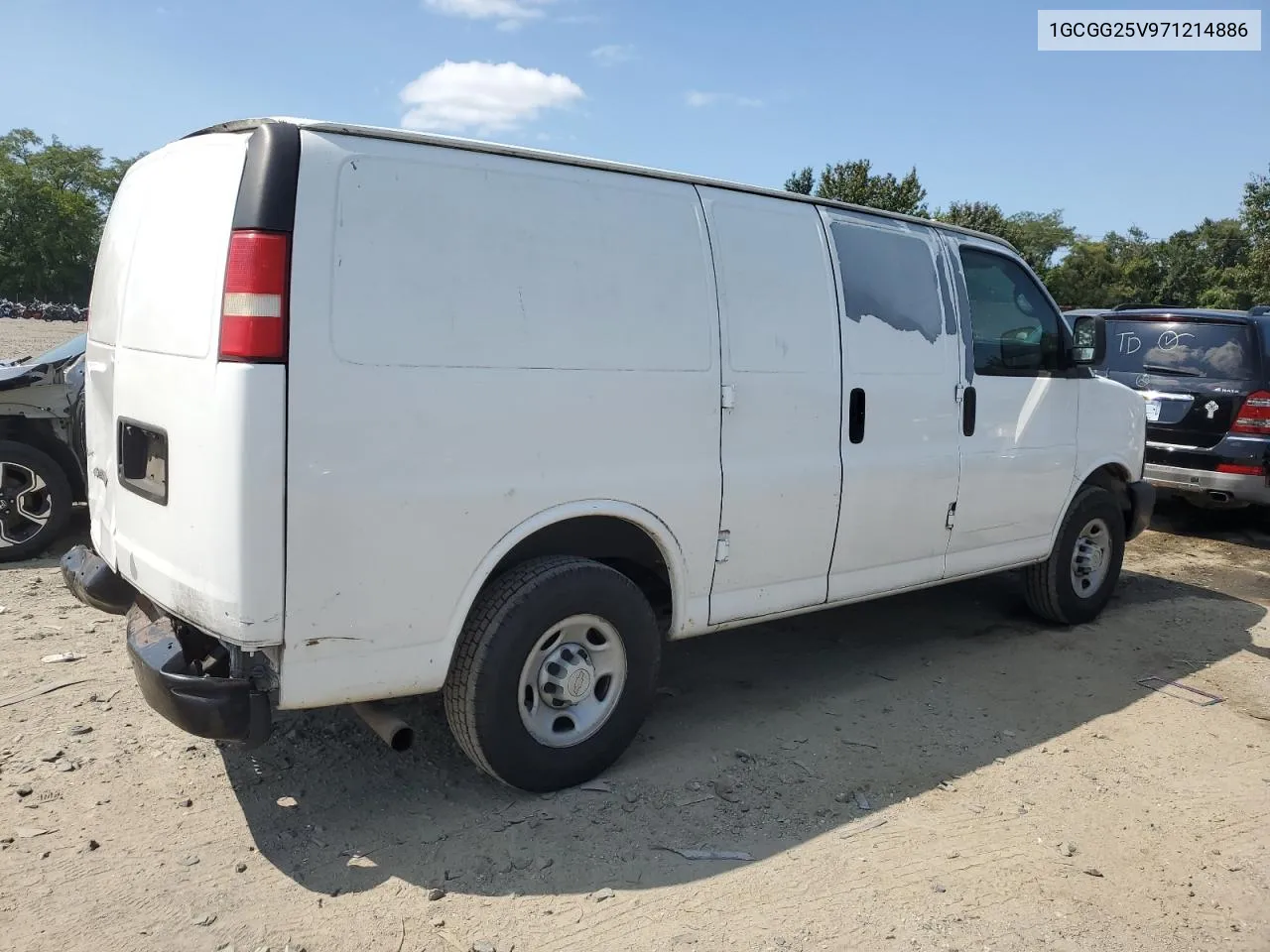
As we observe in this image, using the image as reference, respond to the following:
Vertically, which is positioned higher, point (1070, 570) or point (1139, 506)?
point (1139, 506)

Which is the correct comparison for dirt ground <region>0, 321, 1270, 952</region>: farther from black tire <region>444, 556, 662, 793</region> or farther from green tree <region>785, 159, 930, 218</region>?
green tree <region>785, 159, 930, 218</region>

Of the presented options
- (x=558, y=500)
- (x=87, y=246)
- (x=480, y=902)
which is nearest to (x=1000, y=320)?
(x=558, y=500)

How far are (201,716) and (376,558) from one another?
2.22 feet

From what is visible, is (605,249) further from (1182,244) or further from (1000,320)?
(1182,244)

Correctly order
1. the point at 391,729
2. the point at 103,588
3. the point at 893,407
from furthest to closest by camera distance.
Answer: the point at 893,407, the point at 103,588, the point at 391,729

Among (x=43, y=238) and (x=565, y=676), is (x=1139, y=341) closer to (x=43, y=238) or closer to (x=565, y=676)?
(x=565, y=676)

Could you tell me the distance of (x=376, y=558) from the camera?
2959mm

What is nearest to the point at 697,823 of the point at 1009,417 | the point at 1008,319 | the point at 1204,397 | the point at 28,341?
the point at 1009,417

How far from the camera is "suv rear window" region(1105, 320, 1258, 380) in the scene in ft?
26.8

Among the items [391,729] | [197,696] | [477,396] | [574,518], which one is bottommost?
[391,729]

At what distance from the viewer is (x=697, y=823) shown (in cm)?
344

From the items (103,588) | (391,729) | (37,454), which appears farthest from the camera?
(37,454)

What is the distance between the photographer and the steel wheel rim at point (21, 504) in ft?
20.5

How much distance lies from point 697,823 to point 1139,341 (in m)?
7.18
